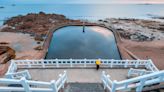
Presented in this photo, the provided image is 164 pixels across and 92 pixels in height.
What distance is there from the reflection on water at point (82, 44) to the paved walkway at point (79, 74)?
3.71 m

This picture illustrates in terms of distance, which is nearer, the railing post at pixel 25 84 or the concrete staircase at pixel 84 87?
the railing post at pixel 25 84

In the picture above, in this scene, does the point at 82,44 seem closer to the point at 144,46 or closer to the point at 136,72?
the point at 136,72

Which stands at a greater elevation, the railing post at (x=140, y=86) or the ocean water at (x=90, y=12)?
the railing post at (x=140, y=86)

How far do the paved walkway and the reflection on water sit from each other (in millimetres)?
3708

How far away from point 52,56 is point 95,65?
4756mm

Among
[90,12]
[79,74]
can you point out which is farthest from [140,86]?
[90,12]

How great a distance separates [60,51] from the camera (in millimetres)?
13406

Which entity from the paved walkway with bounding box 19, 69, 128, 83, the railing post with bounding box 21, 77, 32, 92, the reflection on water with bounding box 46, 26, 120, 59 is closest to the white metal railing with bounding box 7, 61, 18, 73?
the paved walkway with bounding box 19, 69, 128, 83

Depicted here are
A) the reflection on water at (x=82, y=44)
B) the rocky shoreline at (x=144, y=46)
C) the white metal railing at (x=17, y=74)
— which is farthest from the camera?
the rocky shoreline at (x=144, y=46)

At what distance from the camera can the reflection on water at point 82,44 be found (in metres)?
13.1

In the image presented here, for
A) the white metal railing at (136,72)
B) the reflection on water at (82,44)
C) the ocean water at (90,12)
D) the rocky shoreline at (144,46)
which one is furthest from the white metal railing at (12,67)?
the ocean water at (90,12)

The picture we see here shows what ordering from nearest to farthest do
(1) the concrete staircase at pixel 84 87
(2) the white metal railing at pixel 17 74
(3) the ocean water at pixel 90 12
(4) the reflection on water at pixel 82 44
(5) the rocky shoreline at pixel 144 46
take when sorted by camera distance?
(1) the concrete staircase at pixel 84 87 → (2) the white metal railing at pixel 17 74 → (4) the reflection on water at pixel 82 44 → (5) the rocky shoreline at pixel 144 46 → (3) the ocean water at pixel 90 12

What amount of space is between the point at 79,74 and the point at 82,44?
5.77m

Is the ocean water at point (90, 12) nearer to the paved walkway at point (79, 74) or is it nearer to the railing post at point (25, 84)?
the paved walkway at point (79, 74)
